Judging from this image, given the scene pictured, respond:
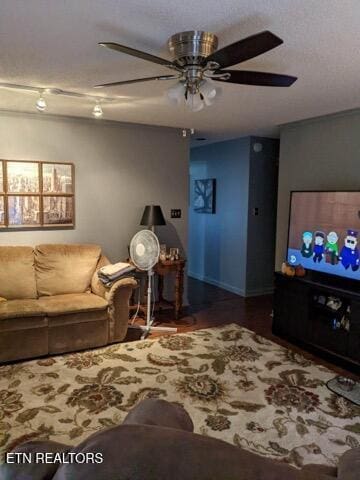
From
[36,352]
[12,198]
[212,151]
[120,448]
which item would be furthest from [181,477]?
[212,151]

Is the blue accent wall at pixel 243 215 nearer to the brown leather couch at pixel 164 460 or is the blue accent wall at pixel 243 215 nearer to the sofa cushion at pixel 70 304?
the sofa cushion at pixel 70 304

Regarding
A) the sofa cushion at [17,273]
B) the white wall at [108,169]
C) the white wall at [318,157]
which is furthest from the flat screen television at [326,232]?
the sofa cushion at [17,273]

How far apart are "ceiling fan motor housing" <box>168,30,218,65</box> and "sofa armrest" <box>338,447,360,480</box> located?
1.79m

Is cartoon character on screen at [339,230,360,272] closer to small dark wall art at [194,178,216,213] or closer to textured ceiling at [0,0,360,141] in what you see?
textured ceiling at [0,0,360,141]

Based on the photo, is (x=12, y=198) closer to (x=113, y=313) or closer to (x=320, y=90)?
(x=113, y=313)

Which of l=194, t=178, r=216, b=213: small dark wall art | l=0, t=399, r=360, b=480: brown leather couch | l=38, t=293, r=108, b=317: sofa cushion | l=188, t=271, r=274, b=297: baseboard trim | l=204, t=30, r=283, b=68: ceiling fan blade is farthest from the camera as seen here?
l=194, t=178, r=216, b=213: small dark wall art

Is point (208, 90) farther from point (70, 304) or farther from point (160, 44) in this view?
point (70, 304)

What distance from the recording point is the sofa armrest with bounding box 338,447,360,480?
2.95 ft

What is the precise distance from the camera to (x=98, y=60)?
2.38m

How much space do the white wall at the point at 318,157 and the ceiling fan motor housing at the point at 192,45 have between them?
224 cm

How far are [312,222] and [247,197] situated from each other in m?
1.75

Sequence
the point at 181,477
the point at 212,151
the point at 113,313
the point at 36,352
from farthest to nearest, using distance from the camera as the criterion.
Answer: the point at 212,151 < the point at 113,313 < the point at 36,352 < the point at 181,477

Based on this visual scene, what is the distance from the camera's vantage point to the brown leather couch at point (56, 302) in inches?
126

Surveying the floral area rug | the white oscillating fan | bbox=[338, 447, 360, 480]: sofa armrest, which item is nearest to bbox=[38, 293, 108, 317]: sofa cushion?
the floral area rug
